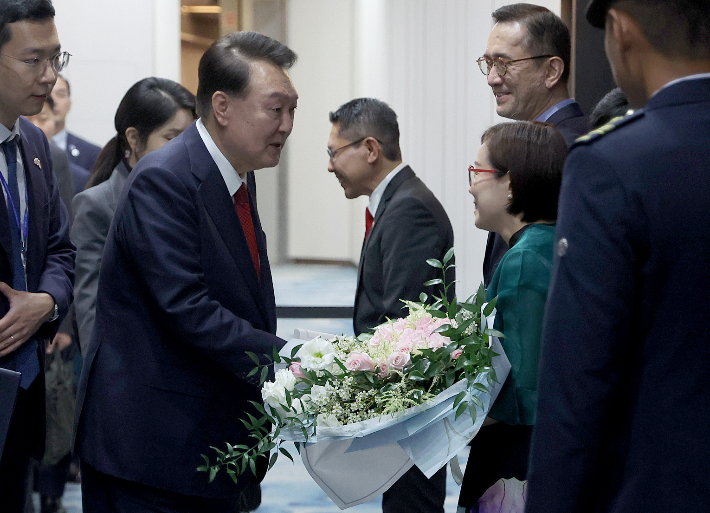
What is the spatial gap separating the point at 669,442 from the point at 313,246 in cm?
954

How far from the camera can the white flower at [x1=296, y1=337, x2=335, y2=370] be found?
1.68 metres

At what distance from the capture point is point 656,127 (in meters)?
1.10

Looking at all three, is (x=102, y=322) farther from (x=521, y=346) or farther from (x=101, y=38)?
(x=101, y=38)

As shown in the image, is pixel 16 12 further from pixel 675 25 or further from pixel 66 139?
pixel 66 139

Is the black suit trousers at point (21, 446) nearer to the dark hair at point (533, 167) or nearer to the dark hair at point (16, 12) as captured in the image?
the dark hair at point (16, 12)

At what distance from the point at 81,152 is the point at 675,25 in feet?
15.1

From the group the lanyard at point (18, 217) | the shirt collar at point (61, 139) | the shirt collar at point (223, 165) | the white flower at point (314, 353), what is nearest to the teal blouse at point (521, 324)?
the white flower at point (314, 353)

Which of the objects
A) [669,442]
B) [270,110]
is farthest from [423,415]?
[270,110]

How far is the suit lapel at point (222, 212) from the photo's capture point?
1.98 m

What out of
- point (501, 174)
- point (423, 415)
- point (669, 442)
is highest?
point (501, 174)

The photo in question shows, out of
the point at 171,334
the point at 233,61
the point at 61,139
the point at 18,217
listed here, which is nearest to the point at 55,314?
the point at 18,217

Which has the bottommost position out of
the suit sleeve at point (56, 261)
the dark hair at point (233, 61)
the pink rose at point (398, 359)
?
the pink rose at point (398, 359)

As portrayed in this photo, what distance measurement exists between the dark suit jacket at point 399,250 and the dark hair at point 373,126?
6.4 inches

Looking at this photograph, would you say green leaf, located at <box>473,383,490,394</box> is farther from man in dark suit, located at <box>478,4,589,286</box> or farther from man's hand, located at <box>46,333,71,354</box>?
man's hand, located at <box>46,333,71,354</box>
